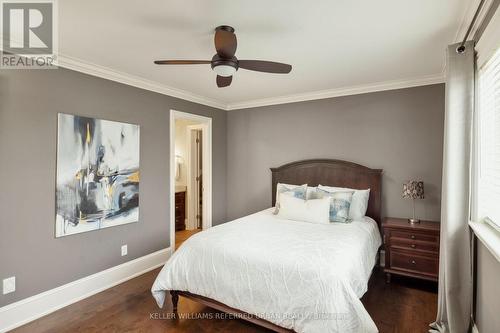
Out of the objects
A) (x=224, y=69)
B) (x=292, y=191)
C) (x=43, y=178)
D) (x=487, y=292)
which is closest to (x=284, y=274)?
(x=487, y=292)

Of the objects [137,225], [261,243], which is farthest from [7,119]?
[261,243]

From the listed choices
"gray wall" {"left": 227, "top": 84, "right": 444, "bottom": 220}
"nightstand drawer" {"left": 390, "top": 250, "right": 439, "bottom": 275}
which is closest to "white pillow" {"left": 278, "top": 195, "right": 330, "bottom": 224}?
"nightstand drawer" {"left": 390, "top": 250, "right": 439, "bottom": 275}

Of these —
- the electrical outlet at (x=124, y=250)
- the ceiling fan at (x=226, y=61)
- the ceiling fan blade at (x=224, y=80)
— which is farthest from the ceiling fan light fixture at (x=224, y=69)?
the electrical outlet at (x=124, y=250)

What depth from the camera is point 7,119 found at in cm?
236

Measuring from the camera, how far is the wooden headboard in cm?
358

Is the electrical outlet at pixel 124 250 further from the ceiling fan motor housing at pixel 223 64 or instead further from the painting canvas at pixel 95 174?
the ceiling fan motor housing at pixel 223 64

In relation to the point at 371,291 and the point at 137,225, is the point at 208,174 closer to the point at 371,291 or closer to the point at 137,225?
the point at 137,225

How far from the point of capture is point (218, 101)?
460 cm

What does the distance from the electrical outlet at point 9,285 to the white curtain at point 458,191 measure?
360 cm

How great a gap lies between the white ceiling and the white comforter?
5.76 ft

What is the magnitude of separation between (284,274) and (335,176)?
224 centimetres

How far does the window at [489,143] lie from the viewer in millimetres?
1729

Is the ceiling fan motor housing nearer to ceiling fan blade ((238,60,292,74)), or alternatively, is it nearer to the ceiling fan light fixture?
the ceiling fan light fixture

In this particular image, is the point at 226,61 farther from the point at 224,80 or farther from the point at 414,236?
the point at 414,236
